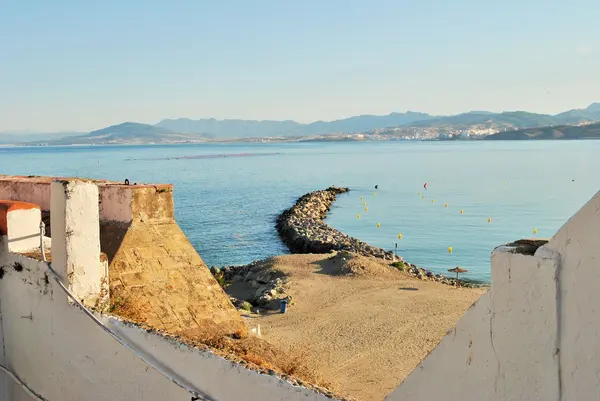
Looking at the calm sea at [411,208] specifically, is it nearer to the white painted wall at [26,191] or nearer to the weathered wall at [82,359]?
the white painted wall at [26,191]

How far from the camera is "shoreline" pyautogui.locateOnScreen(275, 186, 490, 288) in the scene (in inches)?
1174

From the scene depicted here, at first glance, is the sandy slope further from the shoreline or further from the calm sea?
the calm sea

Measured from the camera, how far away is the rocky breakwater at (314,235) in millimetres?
36031

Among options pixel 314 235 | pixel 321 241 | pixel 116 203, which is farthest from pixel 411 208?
pixel 116 203

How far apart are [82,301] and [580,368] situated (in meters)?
4.49

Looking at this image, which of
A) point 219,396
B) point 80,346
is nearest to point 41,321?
point 80,346

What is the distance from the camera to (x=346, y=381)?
14.3 meters

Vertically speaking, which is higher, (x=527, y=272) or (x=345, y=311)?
(x=527, y=272)

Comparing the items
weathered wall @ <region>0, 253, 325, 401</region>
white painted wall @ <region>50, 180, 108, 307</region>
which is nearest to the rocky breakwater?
weathered wall @ <region>0, 253, 325, 401</region>

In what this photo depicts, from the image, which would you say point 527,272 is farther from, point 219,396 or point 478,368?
point 219,396

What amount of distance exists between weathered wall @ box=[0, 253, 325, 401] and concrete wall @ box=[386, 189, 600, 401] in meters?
1.35

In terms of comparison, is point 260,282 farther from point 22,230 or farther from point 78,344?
point 78,344

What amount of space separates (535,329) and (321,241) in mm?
34348

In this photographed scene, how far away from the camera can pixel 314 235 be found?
4056 centimetres
